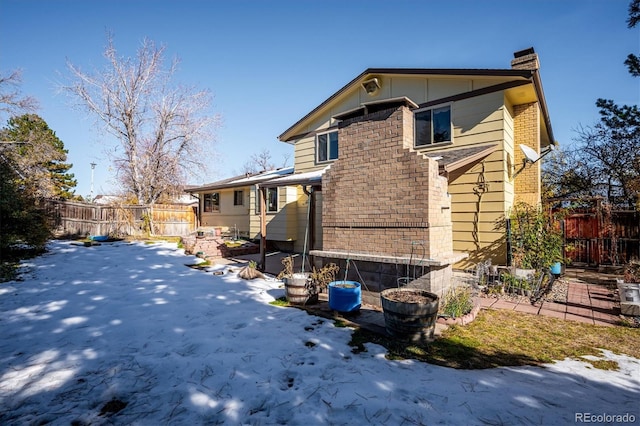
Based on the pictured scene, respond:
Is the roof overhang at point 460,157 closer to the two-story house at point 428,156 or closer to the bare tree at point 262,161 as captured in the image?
the two-story house at point 428,156

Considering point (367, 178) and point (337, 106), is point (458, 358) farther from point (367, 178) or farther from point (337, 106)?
point (337, 106)

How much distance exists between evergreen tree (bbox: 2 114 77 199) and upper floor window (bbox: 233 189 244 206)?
837cm

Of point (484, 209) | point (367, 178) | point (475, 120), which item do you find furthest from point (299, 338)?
point (475, 120)

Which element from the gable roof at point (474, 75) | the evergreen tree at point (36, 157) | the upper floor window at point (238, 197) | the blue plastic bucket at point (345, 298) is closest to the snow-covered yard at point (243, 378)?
the blue plastic bucket at point (345, 298)

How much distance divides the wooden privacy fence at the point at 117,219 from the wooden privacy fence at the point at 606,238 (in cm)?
2083

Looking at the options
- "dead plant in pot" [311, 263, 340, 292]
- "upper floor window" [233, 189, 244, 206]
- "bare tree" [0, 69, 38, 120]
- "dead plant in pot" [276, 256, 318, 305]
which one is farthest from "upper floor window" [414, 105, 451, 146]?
"bare tree" [0, 69, 38, 120]

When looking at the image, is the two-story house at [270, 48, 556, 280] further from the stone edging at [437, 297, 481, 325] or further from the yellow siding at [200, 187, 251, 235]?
the yellow siding at [200, 187, 251, 235]

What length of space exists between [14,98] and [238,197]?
14.4m

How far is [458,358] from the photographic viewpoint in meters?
3.75

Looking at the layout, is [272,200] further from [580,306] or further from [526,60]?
[580,306]

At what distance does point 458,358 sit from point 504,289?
13.5 feet

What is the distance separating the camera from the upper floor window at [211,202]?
18.4m

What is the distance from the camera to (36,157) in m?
17.0

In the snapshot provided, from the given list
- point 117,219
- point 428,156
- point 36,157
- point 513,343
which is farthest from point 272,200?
point 36,157
